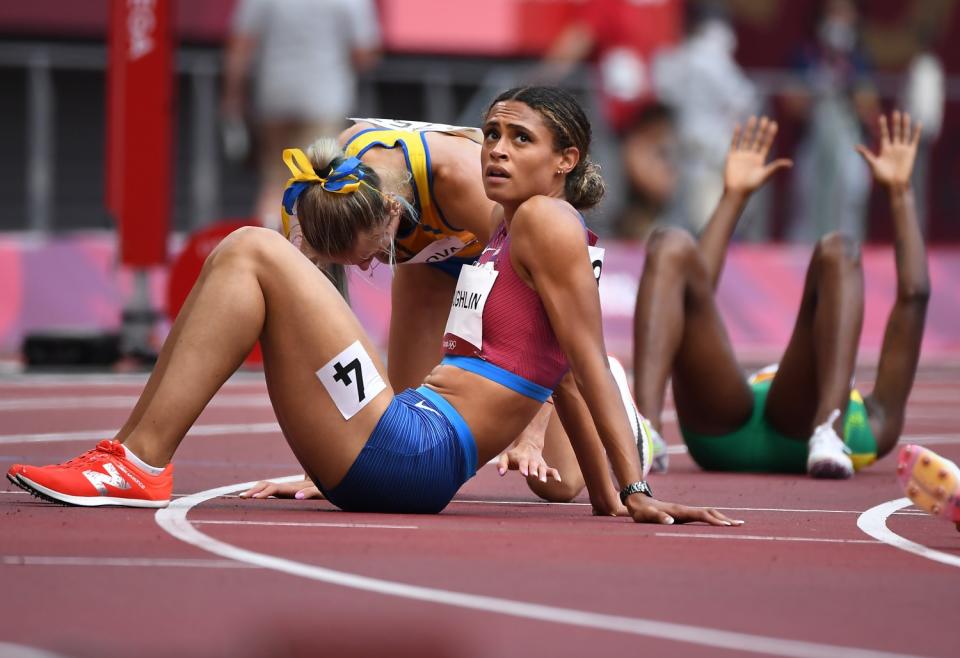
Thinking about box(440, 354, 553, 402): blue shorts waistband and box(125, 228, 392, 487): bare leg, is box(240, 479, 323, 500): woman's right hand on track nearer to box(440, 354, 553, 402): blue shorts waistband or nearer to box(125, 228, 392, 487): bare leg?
box(125, 228, 392, 487): bare leg

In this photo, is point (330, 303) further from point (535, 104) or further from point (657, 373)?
point (657, 373)

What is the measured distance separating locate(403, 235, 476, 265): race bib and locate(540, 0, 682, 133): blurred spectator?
9.77m

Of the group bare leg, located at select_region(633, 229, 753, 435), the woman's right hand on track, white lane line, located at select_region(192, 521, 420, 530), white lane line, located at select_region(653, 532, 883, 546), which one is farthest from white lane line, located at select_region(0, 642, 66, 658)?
bare leg, located at select_region(633, 229, 753, 435)

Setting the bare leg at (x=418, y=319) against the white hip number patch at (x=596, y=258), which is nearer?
the white hip number patch at (x=596, y=258)

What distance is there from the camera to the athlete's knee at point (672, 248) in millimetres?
7977

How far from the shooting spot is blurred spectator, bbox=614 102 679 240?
57.1ft

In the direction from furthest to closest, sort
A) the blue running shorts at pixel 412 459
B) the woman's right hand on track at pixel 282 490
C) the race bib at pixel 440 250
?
the race bib at pixel 440 250 < the woman's right hand on track at pixel 282 490 < the blue running shorts at pixel 412 459

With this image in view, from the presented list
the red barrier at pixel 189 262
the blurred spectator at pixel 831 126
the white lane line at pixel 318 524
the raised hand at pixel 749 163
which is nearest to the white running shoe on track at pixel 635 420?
the white lane line at pixel 318 524

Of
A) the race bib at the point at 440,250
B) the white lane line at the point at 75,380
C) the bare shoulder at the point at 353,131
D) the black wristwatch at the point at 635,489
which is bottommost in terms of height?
the white lane line at the point at 75,380

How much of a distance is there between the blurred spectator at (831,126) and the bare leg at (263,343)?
1203cm

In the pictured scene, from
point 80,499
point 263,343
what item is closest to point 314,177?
point 263,343

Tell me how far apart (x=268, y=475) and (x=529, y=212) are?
246 centimetres

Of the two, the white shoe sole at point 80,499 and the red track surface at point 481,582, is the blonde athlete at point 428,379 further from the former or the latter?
the red track surface at point 481,582

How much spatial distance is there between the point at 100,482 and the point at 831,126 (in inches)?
486
